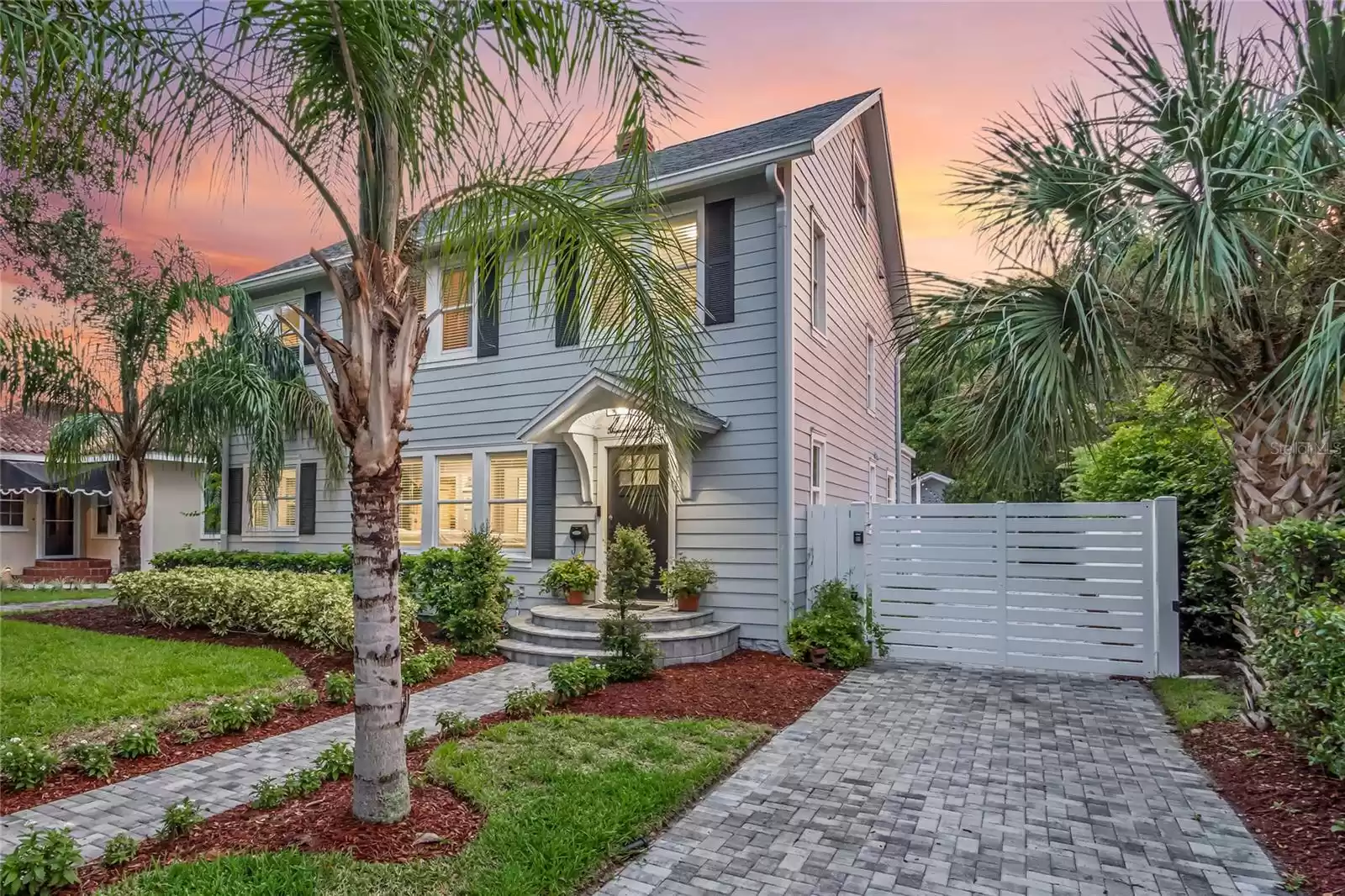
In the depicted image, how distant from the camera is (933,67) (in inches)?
375

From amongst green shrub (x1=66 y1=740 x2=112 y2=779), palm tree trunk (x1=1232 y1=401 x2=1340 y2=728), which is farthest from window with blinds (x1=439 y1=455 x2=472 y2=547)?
palm tree trunk (x1=1232 y1=401 x2=1340 y2=728)

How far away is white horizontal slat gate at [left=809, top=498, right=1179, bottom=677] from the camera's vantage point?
7016 mm

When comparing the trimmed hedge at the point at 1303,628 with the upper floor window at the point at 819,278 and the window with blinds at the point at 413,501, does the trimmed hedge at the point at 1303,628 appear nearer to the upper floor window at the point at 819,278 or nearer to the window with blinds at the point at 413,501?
the upper floor window at the point at 819,278

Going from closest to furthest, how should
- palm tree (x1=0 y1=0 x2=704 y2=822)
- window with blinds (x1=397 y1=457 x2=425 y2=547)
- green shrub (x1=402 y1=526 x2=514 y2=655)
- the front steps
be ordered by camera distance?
palm tree (x1=0 y1=0 x2=704 y2=822)
the front steps
green shrub (x1=402 y1=526 x2=514 y2=655)
window with blinds (x1=397 y1=457 x2=425 y2=547)

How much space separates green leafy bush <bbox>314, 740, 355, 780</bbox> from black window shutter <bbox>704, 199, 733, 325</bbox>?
19.3ft

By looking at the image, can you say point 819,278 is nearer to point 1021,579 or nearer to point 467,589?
point 1021,579

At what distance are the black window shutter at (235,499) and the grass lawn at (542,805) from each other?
33.2 feet

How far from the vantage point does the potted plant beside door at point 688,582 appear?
825 centimetres

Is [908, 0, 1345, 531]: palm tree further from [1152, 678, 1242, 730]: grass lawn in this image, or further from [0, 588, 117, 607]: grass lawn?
[0, 588, 117, 607]: grass lawn

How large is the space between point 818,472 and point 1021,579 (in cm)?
279

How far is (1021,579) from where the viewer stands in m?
7.44

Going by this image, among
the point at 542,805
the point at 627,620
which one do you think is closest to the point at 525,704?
the point at 627,620

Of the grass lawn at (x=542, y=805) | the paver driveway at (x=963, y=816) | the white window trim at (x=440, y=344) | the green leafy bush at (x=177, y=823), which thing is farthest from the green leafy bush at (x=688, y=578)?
the green leafy bush at (x=177, y=823)

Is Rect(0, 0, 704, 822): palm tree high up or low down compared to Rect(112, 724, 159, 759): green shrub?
up
